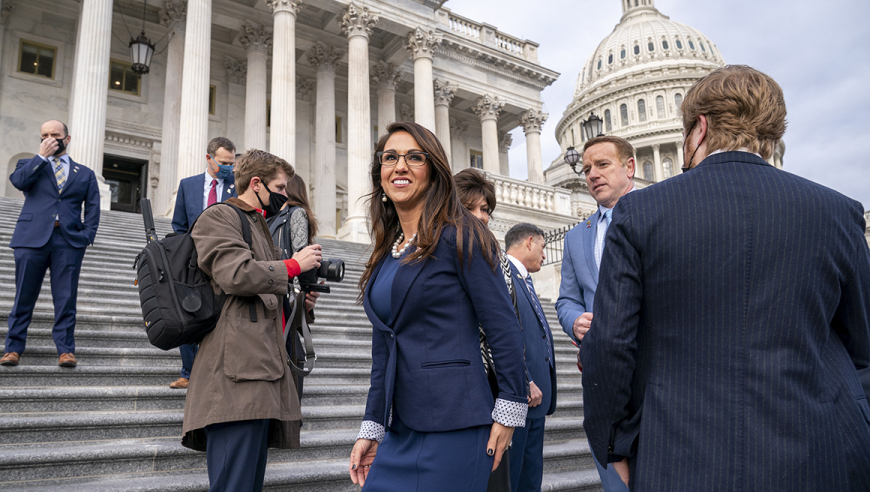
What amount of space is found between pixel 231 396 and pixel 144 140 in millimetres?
21108

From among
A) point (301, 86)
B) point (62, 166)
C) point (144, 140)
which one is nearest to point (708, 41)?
point (301, 86)

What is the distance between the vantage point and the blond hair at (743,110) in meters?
1.72

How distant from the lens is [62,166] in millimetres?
5180

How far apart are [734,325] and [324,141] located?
21413 millimetres

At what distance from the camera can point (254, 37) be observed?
2098cm

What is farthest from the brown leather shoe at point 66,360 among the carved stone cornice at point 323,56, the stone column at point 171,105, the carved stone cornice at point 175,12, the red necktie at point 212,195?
the carved stone cornice at point 323,56

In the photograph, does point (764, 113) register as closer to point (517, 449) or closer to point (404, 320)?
point (404, 320)

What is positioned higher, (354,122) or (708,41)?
(708,41)

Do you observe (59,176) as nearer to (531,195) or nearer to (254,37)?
(254,37)

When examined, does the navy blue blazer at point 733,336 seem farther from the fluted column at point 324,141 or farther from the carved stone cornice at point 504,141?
the carved stone cornice at point 504,141

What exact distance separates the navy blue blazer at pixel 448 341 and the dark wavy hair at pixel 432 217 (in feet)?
0.12

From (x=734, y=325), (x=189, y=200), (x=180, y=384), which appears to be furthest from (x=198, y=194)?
(x=734, y=325)

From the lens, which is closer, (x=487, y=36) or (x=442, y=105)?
(x=442, y=105)

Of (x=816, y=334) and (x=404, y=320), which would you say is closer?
(x=816, y=334)
